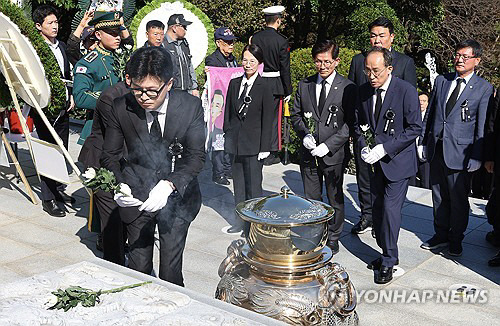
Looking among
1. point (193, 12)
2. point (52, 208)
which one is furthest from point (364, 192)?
point (193, 12)

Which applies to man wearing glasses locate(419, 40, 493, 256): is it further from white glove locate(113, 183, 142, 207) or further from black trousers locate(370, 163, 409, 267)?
white glove locate(113, 183, 142, 207)

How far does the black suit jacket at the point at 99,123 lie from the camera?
181 inches

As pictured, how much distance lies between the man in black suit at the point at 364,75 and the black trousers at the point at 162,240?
2.35 m

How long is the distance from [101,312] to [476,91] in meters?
3.93

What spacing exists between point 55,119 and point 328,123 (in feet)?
9.33

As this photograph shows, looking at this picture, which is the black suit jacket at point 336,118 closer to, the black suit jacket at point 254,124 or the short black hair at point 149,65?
the black suit jacket at point 254,124

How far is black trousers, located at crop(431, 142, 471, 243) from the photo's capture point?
18.7 feet

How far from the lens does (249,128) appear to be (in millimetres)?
6188

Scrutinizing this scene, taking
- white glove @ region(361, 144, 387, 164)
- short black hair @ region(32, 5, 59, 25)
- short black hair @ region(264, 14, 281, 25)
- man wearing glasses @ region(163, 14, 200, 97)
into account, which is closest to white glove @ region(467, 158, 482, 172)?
white glove @ region(361, 144, 387, 164)

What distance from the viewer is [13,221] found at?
6613mm

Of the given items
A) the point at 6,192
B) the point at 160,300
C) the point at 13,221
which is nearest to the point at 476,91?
the point at 160,300

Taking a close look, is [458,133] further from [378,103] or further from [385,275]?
[385,275]

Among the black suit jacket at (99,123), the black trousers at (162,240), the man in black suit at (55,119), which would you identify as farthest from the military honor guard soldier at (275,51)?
the black trousers at (162,240)

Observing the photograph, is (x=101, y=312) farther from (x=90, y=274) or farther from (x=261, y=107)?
(x=261, y=107)
